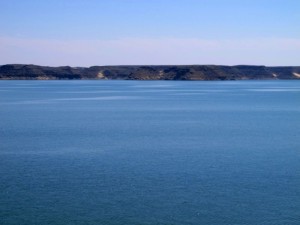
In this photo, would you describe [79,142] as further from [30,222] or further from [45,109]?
[45,109]

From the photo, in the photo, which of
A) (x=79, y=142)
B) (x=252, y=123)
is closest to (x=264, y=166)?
(x=79, y=142)

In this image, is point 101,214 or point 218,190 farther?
point 218,190

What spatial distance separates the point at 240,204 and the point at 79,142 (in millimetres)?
14222

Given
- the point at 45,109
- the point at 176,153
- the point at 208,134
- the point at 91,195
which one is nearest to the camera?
the point at 91,195

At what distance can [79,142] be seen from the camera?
1146 inches

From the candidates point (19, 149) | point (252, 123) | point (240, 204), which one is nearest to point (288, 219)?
point (240, 204)

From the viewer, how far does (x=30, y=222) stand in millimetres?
15102

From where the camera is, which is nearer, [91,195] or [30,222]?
[30,222]

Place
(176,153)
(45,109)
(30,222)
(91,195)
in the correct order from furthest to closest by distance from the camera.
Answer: (45,109) < (176,153) < (91,195) < (30,222)

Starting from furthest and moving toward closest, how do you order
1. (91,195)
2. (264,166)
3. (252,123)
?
(252,123), (264,166), (91,195)

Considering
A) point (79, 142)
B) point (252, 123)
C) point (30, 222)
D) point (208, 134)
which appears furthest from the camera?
point (252, 123)

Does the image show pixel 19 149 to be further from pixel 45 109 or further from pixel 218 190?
pixel 45 109

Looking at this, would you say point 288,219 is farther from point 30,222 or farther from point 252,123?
point 252,123

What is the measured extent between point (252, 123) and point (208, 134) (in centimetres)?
890
